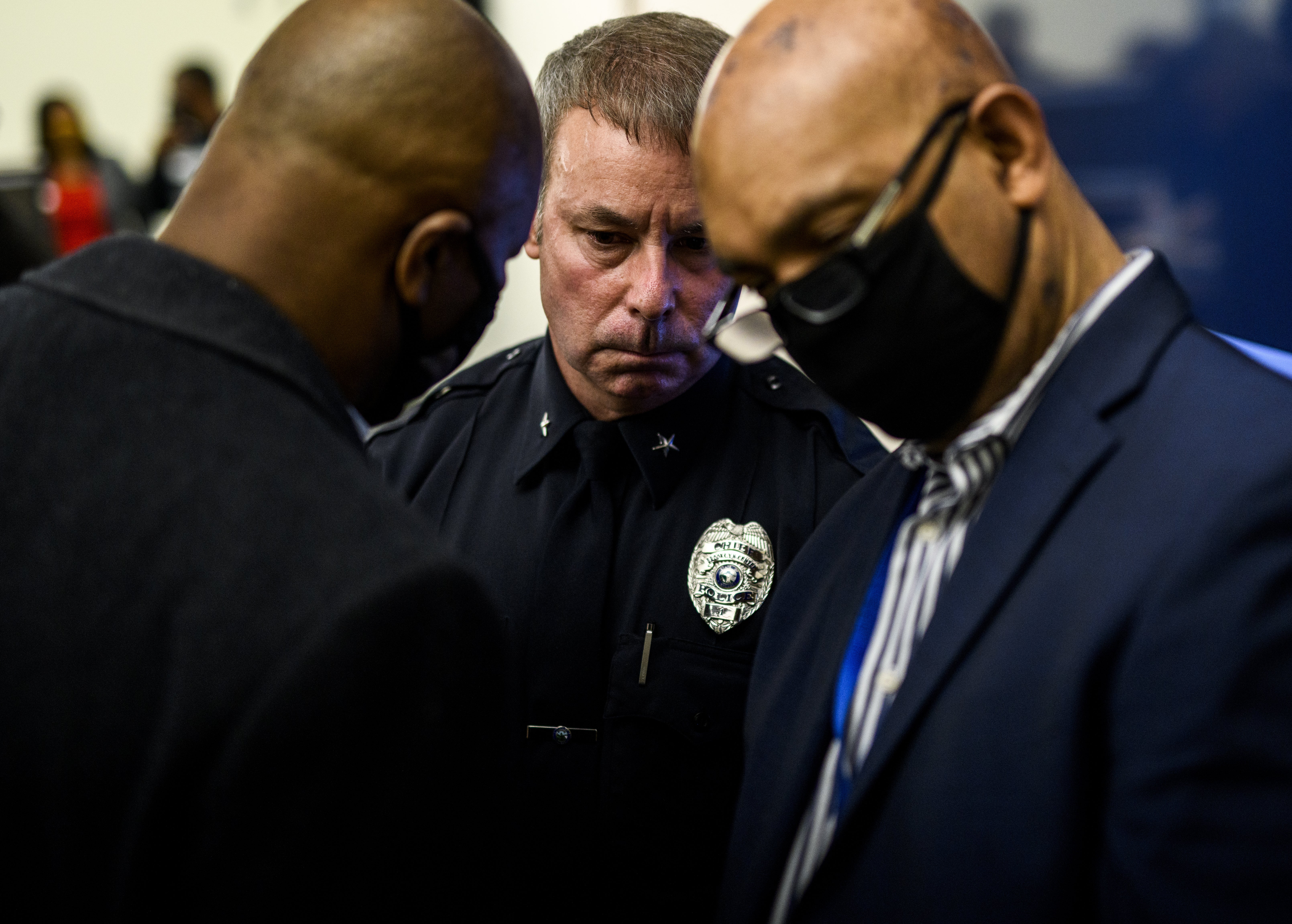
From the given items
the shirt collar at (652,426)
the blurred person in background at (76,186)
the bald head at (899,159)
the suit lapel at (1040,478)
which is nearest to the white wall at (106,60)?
the blurred person in background at (76,186)

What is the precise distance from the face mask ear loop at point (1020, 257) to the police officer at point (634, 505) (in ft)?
2.20

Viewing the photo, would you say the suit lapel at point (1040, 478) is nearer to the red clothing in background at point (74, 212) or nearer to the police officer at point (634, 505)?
the police officer at point (634, 505)

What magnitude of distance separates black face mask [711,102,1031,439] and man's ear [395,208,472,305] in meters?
0.38

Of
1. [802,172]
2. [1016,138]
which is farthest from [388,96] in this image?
[1016,138]

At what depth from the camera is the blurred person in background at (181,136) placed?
661 centimetres

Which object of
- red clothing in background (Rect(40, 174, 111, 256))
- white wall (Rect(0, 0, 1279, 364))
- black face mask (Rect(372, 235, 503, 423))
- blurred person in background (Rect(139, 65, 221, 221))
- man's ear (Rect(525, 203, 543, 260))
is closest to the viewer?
black face mask (Rect(372, 235, 503, 423))

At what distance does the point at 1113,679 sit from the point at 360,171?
0.92m

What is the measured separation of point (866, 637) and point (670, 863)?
0.57 metres

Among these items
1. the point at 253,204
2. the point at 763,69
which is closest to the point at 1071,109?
the point at 763,69

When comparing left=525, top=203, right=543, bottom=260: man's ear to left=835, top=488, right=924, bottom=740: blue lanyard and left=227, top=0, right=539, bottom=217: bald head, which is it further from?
left=835, top=488, right=924, bottom=740: blue lanyard

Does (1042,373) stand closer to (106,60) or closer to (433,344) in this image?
(433,344)

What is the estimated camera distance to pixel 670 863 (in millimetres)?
1641

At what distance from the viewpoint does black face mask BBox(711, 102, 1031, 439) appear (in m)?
1.13

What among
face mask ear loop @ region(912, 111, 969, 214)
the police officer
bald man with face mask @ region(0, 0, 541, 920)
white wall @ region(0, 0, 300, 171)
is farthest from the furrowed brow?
white wall @ region(0, 0, 300, 171)
